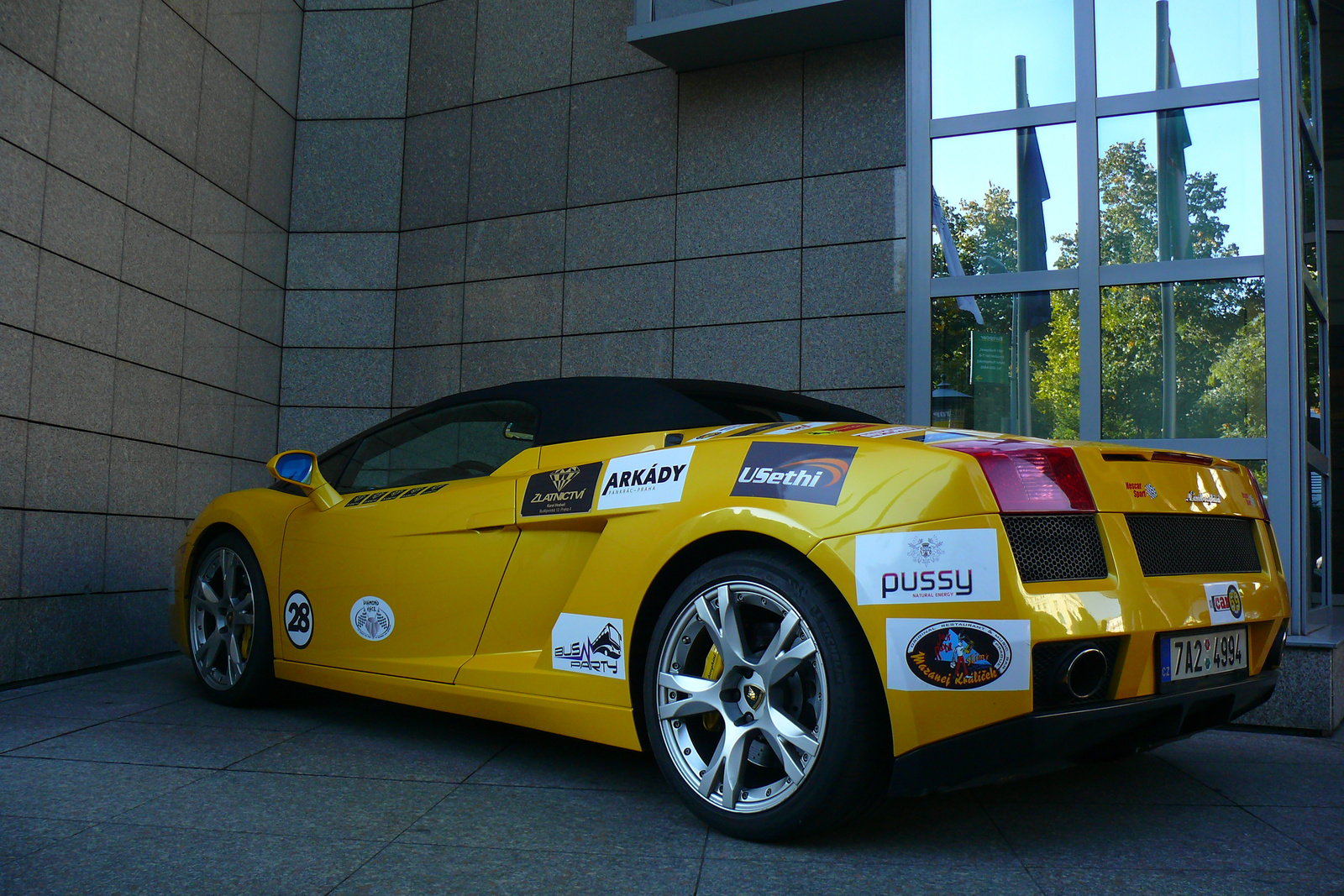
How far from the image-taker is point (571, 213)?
7.66m

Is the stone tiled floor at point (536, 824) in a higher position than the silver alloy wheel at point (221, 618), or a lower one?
lower

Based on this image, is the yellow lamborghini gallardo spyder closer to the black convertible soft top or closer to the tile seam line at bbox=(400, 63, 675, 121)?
the black convertible soft top

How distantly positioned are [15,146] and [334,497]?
2.85 metres

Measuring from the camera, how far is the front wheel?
2355 mm

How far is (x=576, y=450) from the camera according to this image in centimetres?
321

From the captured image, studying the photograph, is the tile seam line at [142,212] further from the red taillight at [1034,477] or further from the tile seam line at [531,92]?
A: the red taillight at [1034,477]

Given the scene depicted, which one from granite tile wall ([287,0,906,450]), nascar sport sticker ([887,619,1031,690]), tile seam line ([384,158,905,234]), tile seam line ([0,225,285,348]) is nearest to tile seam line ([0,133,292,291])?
tile seam line ([0,225,285,348])

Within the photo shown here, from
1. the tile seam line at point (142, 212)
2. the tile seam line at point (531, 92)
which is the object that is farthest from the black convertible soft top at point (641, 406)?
the tile seam line at point (531, 92)

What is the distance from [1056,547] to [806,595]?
59 centimetres

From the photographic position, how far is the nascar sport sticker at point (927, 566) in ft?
7.41

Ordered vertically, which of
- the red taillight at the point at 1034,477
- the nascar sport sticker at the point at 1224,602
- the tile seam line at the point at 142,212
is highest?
the tile seam line at the point at 142,212

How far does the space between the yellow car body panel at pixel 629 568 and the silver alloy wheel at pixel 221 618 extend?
211mm

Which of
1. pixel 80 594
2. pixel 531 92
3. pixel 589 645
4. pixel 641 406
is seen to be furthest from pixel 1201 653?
pixel 531 92

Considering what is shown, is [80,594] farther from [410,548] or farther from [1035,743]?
[1035,743]
